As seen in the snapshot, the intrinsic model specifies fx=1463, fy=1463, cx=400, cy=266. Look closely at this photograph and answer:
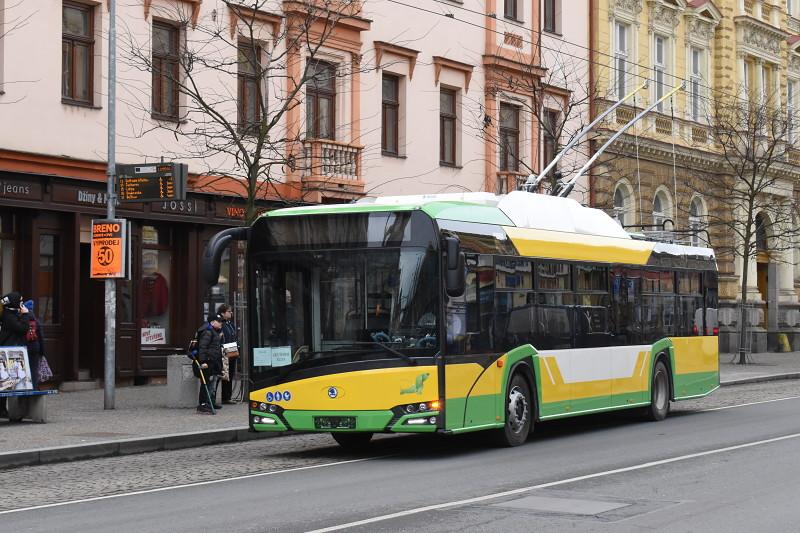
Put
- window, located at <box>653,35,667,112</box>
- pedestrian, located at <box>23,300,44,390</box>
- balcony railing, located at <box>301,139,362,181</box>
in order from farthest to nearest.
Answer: window, located at <box>653,35,667,112</box>, balcony railing, located at <box>301,139,362,181</box>, pedestrian, located at <box>23,300,44,390</box>

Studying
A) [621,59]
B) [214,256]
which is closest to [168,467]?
[214,256]

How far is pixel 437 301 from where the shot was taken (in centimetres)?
1616

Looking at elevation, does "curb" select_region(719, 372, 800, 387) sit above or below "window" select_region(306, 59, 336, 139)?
below

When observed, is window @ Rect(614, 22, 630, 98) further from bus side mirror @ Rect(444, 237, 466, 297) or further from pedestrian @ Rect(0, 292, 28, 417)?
bus side mirror @ Rect(444, 237, 466, 297)

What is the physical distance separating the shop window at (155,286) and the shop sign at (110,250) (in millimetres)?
5405

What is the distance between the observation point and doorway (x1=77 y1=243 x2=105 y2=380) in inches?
1065

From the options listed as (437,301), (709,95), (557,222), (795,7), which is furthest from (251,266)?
(795,7)

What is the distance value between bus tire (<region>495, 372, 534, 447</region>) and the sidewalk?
3888 millimetres

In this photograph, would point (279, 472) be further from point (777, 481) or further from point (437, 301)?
point (777, 481)

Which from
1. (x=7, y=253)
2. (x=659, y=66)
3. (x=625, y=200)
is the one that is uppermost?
(x=659, y=66)

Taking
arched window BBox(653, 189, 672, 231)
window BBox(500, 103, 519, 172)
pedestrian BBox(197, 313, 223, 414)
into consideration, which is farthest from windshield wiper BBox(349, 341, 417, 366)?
arched window BBox(653, 189, 672, 231)

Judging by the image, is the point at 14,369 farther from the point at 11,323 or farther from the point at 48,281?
the point at 48,281

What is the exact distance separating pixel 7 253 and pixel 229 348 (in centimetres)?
469

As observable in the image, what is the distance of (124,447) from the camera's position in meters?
17.6
